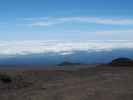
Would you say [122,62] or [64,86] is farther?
[122,62]

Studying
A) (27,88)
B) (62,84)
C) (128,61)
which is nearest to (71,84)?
(62,84)

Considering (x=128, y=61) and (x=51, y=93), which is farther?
(x=128, y=61)

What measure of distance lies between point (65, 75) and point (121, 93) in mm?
9618

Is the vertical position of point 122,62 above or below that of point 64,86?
above

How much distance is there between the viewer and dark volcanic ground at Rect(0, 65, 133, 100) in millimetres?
17922

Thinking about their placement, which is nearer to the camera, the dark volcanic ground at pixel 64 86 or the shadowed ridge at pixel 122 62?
the dark volcanic ground at pixel 64 86

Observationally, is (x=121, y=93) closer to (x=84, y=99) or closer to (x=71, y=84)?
(x=84, y=99)

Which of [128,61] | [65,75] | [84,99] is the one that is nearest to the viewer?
[84,99]

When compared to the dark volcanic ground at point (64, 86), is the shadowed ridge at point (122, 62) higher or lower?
higher

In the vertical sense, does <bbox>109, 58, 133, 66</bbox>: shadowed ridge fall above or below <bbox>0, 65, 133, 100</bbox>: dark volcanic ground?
above

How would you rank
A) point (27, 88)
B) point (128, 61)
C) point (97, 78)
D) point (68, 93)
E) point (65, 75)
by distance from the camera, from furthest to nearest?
point (128, 61) < point (65, 75) < point (97, 78) < point (27, 88) < point (68, 93)

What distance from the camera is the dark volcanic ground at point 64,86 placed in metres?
17.9

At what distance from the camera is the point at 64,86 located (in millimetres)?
21422

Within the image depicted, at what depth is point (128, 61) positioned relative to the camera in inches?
1366
